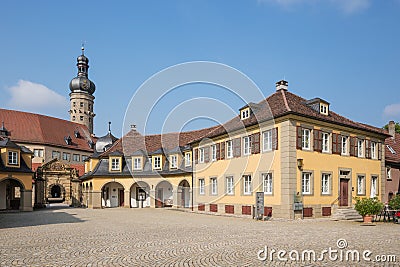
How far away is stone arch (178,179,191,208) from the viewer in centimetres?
3475

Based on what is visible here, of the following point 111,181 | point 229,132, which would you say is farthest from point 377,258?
point 111,181

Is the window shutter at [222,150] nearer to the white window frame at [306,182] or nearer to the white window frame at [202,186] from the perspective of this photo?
the white window frame at [202,186]

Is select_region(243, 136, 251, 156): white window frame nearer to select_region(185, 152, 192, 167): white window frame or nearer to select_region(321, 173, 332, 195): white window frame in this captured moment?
select_region(321, 173, 332, 195): white window frame

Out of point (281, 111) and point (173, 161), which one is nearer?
point (281, 111)

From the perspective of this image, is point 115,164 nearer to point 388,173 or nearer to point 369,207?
point 388,173

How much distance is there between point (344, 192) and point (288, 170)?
5.41 metres

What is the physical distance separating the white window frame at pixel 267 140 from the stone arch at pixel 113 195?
20507 millimetres

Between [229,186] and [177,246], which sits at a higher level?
Result: [229,186]

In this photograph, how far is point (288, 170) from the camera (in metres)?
21.0

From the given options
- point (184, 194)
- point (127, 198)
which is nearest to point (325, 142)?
point (184, 194)

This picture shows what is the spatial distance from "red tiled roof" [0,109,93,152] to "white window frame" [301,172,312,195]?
45.1 meters

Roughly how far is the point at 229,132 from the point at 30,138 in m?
40.5

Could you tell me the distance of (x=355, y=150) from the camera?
81.5 ft

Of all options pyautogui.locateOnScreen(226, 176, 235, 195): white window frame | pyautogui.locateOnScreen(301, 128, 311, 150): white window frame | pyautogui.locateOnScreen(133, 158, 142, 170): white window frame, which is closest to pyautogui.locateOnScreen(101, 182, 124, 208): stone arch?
pyautogui.locateOnScreen(133, 158, 142, 170): white window frame
